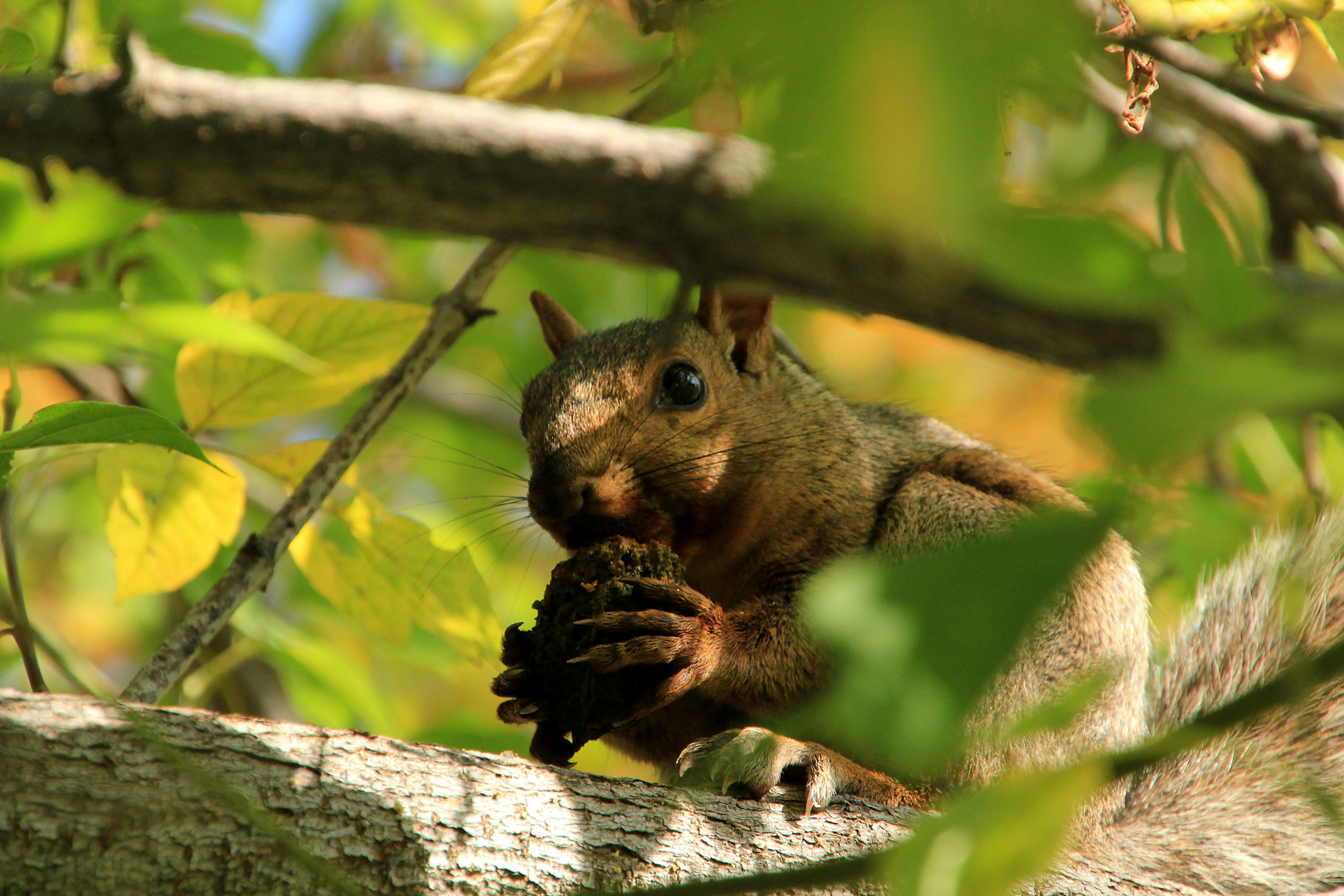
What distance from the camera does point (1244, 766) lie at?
2.66m

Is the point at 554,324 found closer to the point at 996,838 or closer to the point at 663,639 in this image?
the point at 663,639

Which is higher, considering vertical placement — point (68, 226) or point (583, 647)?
point (583, 647)

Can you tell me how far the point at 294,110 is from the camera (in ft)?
3.51

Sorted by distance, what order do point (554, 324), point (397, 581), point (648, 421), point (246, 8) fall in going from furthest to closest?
point (246, 8)
point (554, 324)
point (648, 421)
point (397, 581)

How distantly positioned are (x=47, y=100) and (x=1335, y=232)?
3181mm

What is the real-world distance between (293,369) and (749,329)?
4.36ft

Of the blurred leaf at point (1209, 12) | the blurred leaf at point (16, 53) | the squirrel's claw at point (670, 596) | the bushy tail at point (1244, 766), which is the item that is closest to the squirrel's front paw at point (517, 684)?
the squirrel's claw at point (670, 596)

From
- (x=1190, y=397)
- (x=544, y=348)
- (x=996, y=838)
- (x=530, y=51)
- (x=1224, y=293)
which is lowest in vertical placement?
(x=996, y=838)

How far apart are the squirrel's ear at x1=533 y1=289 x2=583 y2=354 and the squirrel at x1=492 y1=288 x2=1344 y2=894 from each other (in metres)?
0.19

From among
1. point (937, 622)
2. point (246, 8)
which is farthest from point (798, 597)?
point (246, 8)

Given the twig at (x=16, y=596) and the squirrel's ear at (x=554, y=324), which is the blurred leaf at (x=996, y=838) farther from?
the squirrel's ear at (x=554, y=324)

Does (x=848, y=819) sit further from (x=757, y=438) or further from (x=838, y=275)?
(x=838, y=275)

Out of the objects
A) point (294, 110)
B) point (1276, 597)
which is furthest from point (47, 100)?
point (1276, 597)

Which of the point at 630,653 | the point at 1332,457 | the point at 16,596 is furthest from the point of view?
the point at 1332,457
